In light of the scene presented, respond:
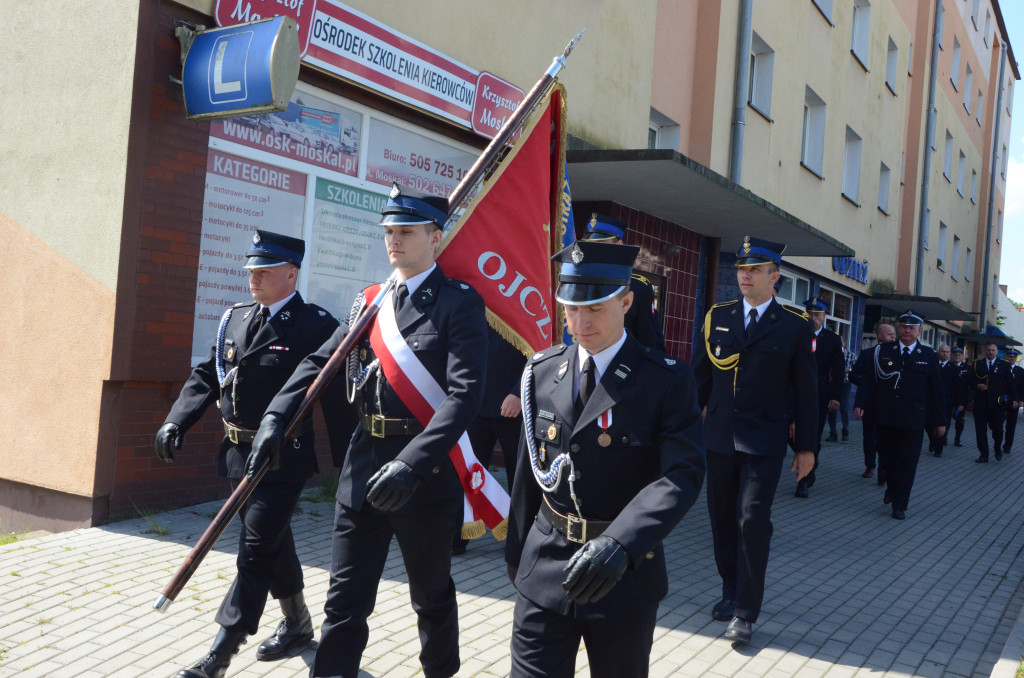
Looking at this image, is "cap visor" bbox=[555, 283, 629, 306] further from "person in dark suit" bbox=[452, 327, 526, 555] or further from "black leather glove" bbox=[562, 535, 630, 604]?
"person in dark suit" bbox=[452, 327, 526, 555]

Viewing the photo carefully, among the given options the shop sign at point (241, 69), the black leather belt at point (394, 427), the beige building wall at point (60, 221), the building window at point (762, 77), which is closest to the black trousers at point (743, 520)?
the black leather belt at point (394, 427)

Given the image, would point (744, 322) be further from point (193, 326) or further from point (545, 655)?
point (193, 326)

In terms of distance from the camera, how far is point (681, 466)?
9.02 feet

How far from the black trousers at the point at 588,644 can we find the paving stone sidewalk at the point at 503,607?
1521mm

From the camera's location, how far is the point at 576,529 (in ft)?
9.27

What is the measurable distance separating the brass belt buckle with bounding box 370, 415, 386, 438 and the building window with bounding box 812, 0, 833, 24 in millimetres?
16611

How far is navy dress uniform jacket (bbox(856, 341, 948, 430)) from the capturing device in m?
9.55

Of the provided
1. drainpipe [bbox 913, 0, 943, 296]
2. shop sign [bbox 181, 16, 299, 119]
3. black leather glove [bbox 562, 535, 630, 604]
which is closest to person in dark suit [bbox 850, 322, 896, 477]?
shop sign [bbox 181, 16, 299, 119]

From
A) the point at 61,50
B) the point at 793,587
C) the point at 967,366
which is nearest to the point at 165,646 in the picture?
the point at 793,587

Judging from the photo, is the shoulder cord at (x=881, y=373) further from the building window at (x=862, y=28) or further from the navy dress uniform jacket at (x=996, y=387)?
the building window at (x=862, y=28)

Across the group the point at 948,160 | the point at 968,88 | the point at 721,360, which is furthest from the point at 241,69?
the point at 968,88

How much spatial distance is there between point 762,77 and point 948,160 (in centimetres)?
1932

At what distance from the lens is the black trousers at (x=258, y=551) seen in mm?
3844

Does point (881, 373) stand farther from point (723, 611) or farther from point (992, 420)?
point (992, 420)
